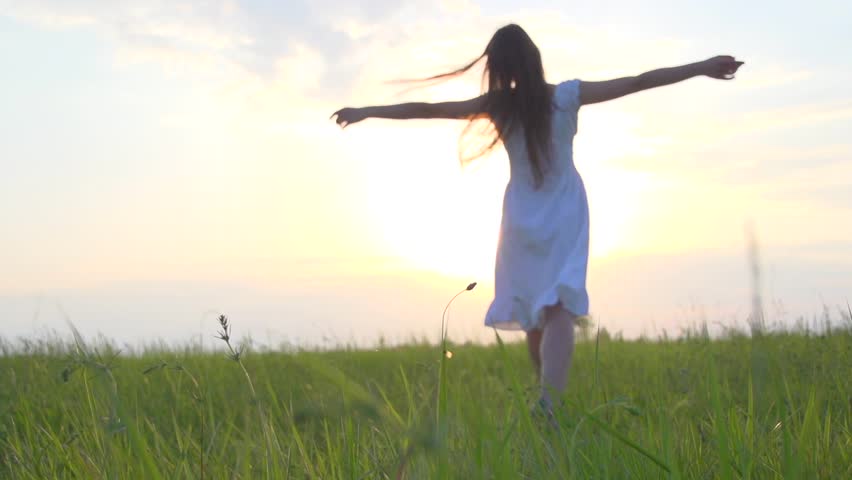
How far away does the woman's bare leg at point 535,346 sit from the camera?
564 cm

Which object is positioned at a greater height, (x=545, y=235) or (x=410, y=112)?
(x=410, y=112)

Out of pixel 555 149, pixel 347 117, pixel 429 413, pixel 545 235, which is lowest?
pixel 429 413

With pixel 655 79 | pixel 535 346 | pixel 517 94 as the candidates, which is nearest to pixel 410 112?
pixel 517 94

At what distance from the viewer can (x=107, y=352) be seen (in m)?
9.69

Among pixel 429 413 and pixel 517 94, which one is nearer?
pixel 429 413

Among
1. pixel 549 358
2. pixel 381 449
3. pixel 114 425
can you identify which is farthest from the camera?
pixel 549 358

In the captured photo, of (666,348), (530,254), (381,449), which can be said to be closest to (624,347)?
(666,348)

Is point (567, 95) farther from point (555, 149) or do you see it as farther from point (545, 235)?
point (545, 235)

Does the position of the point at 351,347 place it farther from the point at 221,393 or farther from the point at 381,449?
the point at 381,449

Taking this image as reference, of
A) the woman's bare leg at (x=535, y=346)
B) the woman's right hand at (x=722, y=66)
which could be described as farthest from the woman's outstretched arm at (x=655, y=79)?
the woman's bare leg at (x=535, y=346)

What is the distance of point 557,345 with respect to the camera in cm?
530

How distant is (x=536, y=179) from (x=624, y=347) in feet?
17.7

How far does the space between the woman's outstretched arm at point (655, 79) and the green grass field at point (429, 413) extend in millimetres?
1761

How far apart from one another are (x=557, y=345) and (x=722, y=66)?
202 centimetres
